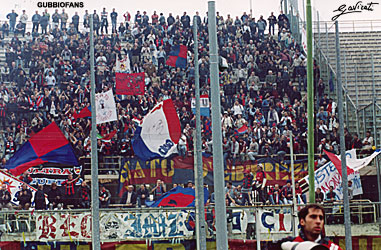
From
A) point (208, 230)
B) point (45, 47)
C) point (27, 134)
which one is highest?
point (45, 47)

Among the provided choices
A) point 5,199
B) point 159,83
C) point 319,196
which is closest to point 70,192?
point 5,199

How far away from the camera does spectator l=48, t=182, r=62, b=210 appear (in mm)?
24125

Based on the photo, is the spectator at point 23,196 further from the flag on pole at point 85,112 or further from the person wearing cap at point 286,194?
the person wearing cap at point 286,194

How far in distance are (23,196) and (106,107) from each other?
216 inches

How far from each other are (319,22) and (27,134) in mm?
16350

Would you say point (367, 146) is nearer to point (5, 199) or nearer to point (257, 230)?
point (257, 230)

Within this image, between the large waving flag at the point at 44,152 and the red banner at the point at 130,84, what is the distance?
7126 mm

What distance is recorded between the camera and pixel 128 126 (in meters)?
29.5

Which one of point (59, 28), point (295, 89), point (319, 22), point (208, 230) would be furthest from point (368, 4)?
point (59, 28)

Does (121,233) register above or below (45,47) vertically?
below

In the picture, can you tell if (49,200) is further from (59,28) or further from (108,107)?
(59,28)

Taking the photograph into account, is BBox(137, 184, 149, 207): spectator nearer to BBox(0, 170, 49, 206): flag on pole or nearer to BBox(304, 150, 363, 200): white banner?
BBox(0, 170, 49, 206): flag on pole

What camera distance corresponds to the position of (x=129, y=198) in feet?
81.2

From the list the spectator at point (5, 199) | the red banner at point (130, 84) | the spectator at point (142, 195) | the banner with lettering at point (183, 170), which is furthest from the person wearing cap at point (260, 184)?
the spectator at point (5, 199)
